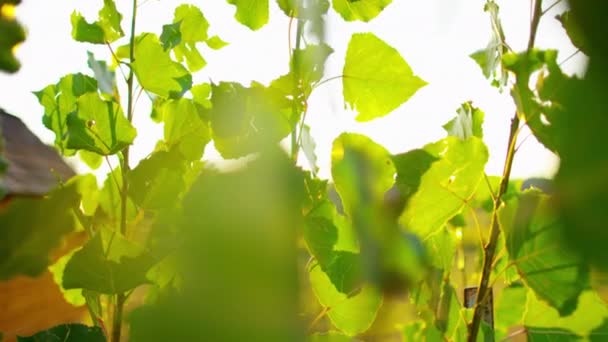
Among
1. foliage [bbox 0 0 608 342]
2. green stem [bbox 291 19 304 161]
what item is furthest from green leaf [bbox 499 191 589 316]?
green stem [bbox 291 19 304 161]

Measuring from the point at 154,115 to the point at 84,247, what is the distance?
217 millimetres

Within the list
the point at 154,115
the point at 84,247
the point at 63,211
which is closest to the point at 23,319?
the point at 154,115

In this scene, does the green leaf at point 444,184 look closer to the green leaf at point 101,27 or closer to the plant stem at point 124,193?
the plant stem at point 124,193

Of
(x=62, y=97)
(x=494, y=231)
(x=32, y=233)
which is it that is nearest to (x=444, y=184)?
(x=494, y=231)

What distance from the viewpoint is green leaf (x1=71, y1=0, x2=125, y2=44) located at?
422mm

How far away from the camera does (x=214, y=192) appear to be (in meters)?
0.10

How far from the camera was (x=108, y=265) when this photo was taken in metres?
0.29

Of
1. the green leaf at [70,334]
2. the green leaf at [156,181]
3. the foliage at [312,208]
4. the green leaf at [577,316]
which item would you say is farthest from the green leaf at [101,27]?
the green leaf at [577,316]

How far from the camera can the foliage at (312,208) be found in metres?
0.09

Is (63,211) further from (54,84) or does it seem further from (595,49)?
(54,84)

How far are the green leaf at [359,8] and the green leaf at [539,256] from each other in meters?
0.14

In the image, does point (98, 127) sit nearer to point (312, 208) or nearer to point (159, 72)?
point (159, 72)

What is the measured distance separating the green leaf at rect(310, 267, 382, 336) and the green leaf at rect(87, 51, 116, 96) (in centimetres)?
23

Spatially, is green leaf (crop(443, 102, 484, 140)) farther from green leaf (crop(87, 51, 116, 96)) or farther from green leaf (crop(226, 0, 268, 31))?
green leaf (crop(87, 51, 116, 96))
